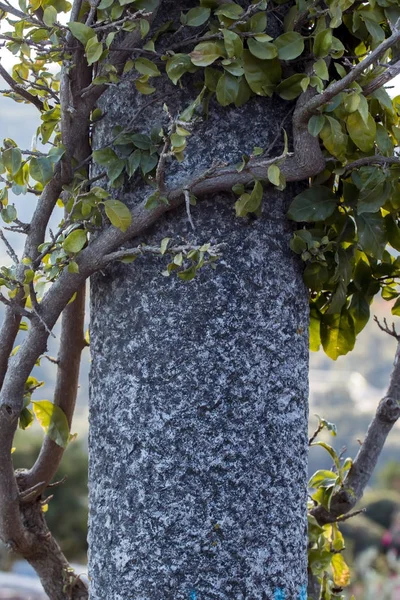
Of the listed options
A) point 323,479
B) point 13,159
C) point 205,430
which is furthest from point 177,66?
point 323,479

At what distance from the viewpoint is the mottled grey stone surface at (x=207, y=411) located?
0.89 metres

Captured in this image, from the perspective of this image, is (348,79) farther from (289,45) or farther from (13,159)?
(13,159)

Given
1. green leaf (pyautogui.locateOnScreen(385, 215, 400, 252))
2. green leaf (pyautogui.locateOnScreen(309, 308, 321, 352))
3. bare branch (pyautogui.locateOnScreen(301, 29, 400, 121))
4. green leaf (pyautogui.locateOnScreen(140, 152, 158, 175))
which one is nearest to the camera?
bare branch (pyautogui.locateOnScreen(301, 29, 400, 121))

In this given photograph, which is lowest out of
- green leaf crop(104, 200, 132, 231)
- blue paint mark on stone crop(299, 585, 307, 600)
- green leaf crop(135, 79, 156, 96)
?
blue paint mark on stone crop(299, 585, 307, 600)

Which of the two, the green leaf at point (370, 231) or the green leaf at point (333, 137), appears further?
the green leaf at point (370, 231)

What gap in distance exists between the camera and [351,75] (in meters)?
0.87

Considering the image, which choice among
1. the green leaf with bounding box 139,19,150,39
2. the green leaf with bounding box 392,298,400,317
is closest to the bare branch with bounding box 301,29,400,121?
the green leaf with bounding box 139,19,150,39

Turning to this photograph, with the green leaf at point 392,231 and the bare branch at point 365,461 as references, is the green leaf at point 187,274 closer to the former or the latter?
the green leaf at point 392,231

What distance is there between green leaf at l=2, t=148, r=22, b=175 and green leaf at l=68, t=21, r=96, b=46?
0.54 ft

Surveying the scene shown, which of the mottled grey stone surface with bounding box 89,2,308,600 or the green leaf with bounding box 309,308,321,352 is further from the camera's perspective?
the green leaf with bounding box 309,308,321,352

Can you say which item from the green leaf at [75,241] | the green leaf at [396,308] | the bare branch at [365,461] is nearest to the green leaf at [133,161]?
the green leaf at [75,241]

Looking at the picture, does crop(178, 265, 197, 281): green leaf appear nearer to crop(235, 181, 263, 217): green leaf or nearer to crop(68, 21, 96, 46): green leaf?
crop(235, 181, 263, 217): green leaf

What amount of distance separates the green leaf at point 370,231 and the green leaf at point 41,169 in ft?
1.40

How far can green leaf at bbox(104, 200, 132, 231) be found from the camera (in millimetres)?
922
